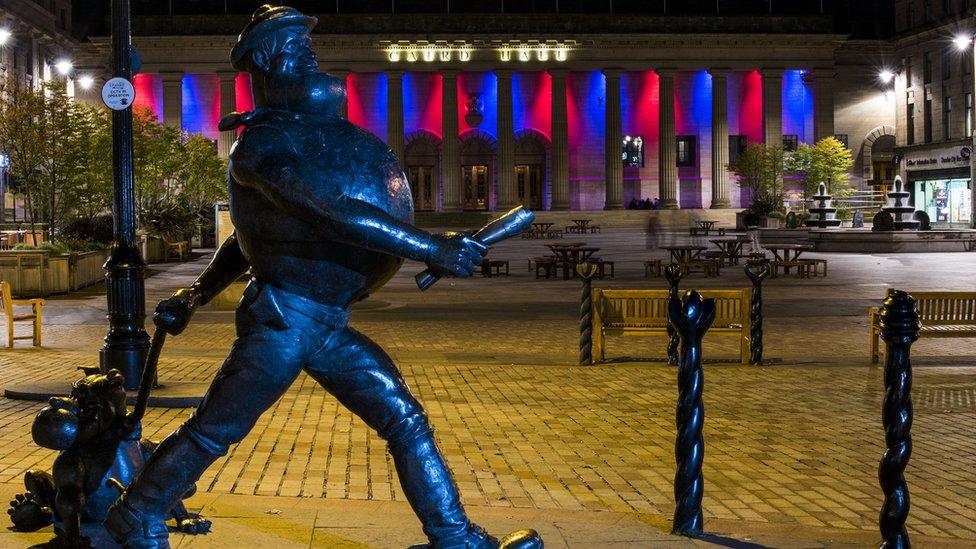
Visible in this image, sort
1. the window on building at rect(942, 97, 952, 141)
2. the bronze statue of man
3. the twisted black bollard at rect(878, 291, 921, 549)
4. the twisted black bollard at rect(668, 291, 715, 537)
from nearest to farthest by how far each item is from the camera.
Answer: the bronze statue of man < the twisted black bollard at rect(878, 291, 921, 549) < the twisted black bollard at rect(668, 291, 715, 537) < the window on building at rect(942, 97, 952, 141)

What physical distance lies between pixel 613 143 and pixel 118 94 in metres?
70.3

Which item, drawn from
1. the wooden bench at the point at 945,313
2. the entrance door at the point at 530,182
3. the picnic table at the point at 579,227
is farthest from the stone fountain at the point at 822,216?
the wooden bench at the point at 945,313

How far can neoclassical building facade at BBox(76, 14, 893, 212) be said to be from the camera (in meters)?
78.1

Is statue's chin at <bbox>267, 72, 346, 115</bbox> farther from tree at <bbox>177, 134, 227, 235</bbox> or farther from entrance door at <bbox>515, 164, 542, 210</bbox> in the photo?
entrance door at <bbox>515, 164, 542, 210</bbox>

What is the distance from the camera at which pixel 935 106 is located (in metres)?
73.6

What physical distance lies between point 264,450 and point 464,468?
5.27 ft

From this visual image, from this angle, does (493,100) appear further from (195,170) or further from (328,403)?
(328,403)

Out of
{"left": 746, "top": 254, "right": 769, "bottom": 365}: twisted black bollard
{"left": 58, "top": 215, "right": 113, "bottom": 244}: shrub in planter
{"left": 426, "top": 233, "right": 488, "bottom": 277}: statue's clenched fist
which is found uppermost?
{"left": 58, "top": 215, "right": 113, "bottom": 244}: shrub in planter

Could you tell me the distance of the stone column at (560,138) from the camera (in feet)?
260

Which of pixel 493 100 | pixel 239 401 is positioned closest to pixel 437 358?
pixel 239 401

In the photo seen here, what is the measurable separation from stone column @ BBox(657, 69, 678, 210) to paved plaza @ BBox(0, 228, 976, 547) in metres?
62.2

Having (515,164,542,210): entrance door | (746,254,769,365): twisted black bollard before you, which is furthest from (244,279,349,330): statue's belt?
(515,164,542,210): entrance door

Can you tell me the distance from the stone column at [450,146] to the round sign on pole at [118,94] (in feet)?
223

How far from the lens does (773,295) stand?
23797mm
